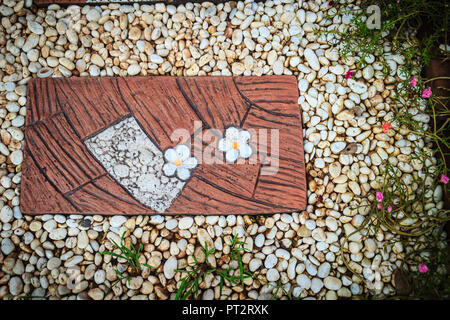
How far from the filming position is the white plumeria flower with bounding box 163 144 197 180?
154 centimetres

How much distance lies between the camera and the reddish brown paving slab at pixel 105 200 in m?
1.52

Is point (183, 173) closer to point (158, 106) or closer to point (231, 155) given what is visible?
point (231, 155)

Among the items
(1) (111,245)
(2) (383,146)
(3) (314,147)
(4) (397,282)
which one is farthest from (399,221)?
(1) (111,245)

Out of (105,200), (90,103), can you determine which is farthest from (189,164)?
(90,103)

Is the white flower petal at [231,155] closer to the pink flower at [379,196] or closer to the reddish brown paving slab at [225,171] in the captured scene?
the reddish brown paving slab at [225,171]

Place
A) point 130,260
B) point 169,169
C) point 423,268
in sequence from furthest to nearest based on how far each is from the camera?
point 169,169 < point 130,260 < point 423,268

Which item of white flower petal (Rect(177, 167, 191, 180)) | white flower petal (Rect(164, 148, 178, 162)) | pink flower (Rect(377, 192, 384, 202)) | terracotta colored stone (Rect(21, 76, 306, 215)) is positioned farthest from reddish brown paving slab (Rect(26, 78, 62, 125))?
pink flower (Rect(377, 192, 384, 202))

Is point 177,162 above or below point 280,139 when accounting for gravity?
below

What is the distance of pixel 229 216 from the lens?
1525 millimetres

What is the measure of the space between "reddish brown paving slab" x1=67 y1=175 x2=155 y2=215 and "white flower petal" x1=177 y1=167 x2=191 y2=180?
24cm

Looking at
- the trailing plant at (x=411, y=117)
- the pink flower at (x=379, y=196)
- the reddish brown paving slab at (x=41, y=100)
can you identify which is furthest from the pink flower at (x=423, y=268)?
the reddish brown paving slab at (x=41, y=100)

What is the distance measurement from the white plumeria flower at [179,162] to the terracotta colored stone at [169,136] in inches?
1.4

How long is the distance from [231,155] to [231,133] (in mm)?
123

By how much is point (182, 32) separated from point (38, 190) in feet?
3.93
